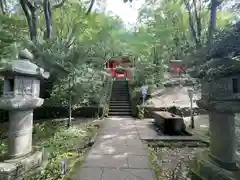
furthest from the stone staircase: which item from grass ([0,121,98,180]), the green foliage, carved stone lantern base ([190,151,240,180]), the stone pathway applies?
carved stone lantern base ([190,151,240,180])

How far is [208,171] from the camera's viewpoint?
260 centimetres

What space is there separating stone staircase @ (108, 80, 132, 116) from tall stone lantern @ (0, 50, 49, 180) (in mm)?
6318

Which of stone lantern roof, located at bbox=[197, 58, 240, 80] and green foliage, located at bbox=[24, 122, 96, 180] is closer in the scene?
stone lantern roof, located at bbox=[197, 58, 240, 80]

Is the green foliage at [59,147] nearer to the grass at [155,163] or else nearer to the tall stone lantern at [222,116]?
the grass at [155,163]

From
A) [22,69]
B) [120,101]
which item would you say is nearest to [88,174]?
[22,69]

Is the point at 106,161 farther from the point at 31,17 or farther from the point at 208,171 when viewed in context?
the point at 31,17

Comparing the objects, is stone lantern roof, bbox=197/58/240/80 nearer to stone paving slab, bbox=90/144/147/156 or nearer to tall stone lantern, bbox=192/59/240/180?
tall stone lantern, bbox=192/59/240/180

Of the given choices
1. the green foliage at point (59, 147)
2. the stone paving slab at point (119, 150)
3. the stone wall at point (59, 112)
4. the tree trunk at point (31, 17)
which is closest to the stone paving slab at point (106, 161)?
the stone paving slab at point (119, 150)

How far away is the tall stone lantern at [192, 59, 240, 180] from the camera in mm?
2439

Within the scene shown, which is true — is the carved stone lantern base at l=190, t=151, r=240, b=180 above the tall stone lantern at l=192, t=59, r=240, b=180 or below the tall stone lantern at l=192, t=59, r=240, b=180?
below

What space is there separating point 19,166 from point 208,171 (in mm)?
3377

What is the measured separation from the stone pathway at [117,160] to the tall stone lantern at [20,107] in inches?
44.7

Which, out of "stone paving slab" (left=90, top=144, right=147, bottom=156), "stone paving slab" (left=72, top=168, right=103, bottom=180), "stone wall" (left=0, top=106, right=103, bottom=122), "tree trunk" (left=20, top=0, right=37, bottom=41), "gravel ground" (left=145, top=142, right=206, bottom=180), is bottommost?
"gravel ground" (left=145, top=142, right=206, bottom=180)

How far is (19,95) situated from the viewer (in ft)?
10.7
